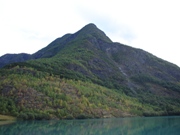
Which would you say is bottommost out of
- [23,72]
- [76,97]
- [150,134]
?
[150,134]

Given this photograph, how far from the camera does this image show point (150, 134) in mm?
69938

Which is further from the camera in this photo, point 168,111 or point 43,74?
point 168,111

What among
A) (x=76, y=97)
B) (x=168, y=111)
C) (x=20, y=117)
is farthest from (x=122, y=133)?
(x=168, y=111)

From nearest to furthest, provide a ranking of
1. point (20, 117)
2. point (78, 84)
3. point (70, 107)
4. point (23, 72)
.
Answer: point (20, 117)
point (70, 107)
point (23, 72)
point (78, 84)

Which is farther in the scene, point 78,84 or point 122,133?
point 78,84

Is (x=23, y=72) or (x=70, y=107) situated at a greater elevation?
(x=23, y=72)

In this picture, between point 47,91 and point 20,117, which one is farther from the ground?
point 47,91

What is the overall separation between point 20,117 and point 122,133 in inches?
2270

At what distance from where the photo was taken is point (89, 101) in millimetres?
153500

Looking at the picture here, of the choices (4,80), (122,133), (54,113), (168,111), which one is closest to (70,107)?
(54,113)

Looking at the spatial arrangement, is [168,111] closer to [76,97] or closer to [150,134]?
[76,97]

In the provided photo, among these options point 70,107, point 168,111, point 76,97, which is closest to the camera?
point 70,107

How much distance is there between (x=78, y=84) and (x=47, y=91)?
39170 millimetres

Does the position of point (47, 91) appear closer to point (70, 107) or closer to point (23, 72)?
point (70, 107)
